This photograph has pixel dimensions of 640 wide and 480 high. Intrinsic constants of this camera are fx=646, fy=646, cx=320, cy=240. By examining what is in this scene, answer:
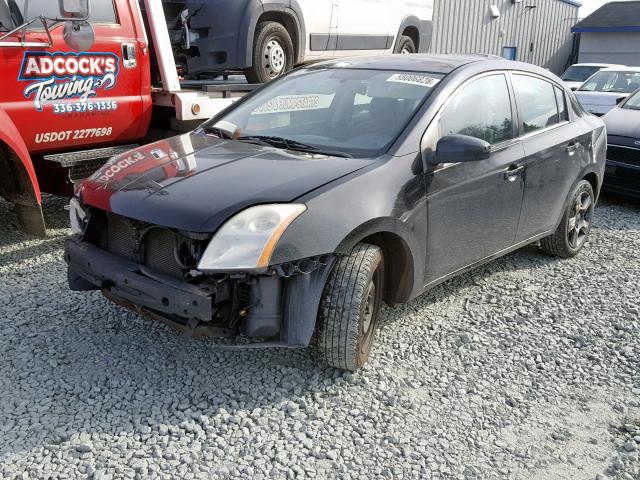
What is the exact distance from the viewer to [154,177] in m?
3.30

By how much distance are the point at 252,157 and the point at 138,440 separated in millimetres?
1553

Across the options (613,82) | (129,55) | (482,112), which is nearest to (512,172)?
(482,112)

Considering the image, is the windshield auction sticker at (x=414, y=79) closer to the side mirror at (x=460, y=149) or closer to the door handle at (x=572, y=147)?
the side mirror at (x=460, y=149)

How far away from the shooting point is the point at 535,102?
4629mm

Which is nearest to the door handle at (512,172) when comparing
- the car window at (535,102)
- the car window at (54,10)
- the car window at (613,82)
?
the car window at (535,102)

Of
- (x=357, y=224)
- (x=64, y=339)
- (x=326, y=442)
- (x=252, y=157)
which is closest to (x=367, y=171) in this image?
(x=357, y=224)

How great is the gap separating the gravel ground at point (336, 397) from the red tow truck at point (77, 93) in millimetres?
1086

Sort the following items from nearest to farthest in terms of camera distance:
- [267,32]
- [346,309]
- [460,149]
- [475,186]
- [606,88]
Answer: [346,309] → [460,149] → [475,186] → [267,32] → [606,88]

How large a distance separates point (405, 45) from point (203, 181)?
7339 millimetres

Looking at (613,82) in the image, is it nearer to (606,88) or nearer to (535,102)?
(606,88)

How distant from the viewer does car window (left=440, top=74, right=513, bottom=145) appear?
3812 millimetres

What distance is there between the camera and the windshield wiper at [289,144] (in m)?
3.54

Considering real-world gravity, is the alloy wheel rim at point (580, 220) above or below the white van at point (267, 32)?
below

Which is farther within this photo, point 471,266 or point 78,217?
point 471,266
